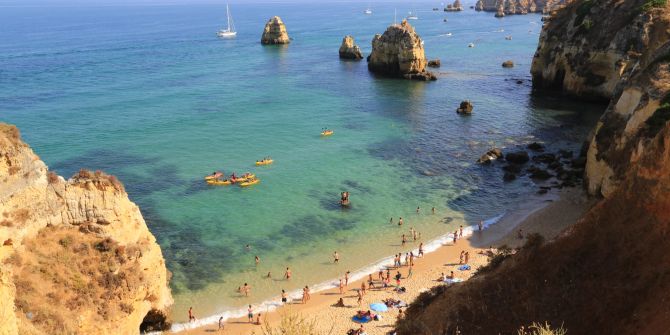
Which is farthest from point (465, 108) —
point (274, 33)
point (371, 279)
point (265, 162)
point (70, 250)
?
point (274, 33)

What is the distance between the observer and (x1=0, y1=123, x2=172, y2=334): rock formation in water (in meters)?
22.0

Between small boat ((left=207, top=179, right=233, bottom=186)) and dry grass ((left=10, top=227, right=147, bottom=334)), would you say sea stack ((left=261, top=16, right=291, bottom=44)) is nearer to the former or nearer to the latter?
small boat ((left=207, top=179, right=233, bottom=186))

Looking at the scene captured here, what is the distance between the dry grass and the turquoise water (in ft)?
22.5

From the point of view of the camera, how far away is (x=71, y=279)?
23234 millimetres

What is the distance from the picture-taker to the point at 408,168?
5000 centimetres

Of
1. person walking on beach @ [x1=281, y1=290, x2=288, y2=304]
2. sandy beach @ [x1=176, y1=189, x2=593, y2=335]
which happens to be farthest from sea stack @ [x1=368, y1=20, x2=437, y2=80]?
person walking on beach @ [x1=281, y1=290, x2=288, y2=304]

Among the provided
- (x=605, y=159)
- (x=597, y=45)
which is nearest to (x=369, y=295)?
(x=605, y=159)

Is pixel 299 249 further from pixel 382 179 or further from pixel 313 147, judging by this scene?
pixel 313 147

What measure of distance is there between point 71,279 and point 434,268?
2191cm

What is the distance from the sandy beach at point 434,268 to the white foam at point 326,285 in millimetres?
346

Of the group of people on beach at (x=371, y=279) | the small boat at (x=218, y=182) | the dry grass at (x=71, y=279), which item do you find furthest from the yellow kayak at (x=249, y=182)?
the dry grass at (x=71, y=279)

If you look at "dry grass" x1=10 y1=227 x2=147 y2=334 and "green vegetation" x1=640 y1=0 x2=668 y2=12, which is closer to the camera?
"dry grass" x1=10 y1=227 x2=147 y2=334

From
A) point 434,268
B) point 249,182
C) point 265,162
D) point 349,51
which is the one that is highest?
point 349,51

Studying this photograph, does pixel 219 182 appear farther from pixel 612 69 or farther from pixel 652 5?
pixel 652 5
